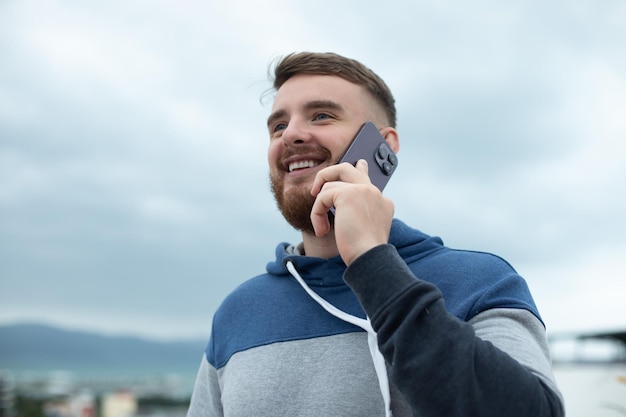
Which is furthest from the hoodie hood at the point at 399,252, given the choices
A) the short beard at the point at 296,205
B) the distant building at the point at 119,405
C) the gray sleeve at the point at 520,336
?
the distant building at the point at 119,405

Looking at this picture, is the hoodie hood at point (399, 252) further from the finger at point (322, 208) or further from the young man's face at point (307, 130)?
the finger at point (322, 208)

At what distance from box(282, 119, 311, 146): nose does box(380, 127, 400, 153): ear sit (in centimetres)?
45

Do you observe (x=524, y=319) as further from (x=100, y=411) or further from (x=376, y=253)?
(x=100, y=411)

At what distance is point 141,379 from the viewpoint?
175750 millimetres

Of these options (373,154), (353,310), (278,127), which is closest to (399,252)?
(353,310)

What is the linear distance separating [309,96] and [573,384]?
5.97 ft

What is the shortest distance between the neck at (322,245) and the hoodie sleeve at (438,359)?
983 mm

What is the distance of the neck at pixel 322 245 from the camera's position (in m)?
2.81

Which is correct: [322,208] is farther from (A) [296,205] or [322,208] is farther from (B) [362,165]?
(A) [296,205]

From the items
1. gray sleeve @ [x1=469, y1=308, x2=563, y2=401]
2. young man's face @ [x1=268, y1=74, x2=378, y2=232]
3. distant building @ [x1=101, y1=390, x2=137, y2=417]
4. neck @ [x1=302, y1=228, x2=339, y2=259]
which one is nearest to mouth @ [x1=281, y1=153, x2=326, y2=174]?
young man's face @ [x1=268, y1=74, x2=378, y2=232]

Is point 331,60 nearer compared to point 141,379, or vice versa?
point 331,60

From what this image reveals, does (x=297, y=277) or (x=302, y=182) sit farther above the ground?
(x=302, y=182)

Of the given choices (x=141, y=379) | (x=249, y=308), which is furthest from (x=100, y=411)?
(x=249, y=308)

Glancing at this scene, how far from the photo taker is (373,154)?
264 cm
